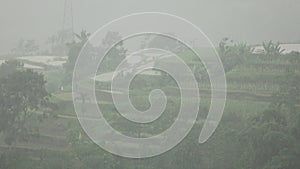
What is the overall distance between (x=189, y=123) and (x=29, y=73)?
145 inches

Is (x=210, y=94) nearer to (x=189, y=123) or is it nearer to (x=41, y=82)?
(x=189, y=123)

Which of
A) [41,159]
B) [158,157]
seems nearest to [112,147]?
[158,157]

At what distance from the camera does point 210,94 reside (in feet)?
38.0

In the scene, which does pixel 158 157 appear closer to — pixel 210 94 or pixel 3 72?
pixel 210 94

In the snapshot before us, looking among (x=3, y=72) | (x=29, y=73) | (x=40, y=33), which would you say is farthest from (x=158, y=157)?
(x=40, y=33)

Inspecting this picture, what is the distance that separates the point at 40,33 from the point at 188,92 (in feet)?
99.3

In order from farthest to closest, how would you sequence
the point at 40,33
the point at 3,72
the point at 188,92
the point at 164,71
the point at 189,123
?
the point at 40,33 → the point at 164,71 → the point at 3,72 → the point at 188,92 → the point at 189,123

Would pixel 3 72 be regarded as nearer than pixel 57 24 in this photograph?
Yes

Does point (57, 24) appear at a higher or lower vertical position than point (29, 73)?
higher

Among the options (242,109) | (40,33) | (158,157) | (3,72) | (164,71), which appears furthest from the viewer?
(40,33)

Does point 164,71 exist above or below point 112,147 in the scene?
above

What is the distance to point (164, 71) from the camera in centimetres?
1342

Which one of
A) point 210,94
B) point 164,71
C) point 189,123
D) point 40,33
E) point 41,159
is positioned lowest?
point 41,159

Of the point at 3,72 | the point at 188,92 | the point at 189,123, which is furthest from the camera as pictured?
the point at 3,72
